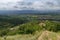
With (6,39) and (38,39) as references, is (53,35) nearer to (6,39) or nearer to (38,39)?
(38,39)

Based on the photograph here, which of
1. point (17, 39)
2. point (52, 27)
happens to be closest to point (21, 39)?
point (17, 39)

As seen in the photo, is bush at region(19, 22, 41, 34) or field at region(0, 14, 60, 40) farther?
bush at region(19, 22, 41, 34)

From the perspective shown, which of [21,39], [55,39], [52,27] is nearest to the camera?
[55,39]

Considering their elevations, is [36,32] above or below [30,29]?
above

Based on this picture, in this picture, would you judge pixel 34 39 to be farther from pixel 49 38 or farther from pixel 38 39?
pixel 49 38

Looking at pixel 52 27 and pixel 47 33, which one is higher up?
pixel 47 33

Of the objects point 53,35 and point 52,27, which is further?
point 52,27

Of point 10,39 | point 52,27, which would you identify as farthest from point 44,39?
point 52,27

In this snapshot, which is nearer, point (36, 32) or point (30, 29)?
point (36, 32)

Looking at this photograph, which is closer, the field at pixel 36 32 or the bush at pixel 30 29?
the field at pixel 36 32

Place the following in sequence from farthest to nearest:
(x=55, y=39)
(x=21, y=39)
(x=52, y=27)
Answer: (x=52, y=27) → (x=21, y=39) → (x=55, y=39)
